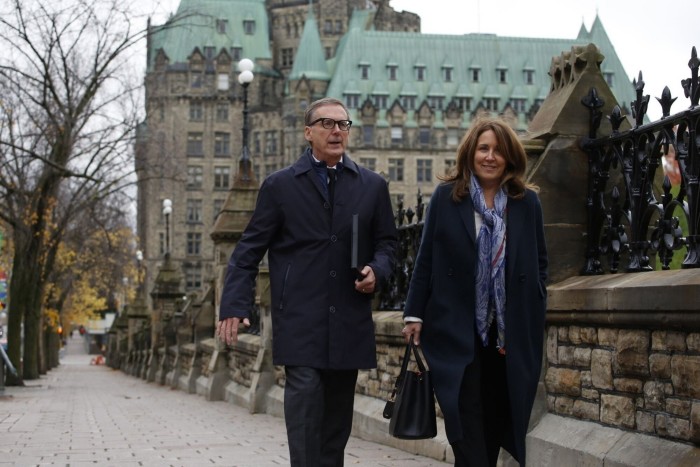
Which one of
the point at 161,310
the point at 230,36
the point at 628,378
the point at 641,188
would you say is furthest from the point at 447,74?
the point at 628,378

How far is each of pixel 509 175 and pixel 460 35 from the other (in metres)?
107

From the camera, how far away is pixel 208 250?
366 feet

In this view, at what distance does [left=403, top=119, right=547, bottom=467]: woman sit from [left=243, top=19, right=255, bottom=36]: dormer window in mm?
110502

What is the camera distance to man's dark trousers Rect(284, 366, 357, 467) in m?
5.86

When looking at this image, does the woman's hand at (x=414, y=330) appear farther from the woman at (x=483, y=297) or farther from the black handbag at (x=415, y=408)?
the black handbag at (x=415, y=408)

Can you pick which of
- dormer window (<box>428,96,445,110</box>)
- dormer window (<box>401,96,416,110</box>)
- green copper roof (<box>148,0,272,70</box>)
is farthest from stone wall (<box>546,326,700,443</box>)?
green copper roof (<box>148,0,272,70</box>)

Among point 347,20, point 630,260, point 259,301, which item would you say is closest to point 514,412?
point 630,260

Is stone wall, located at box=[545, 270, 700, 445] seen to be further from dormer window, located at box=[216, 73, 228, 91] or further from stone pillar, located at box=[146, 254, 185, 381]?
dormer window, located at box=[216, 73, 228, 91]

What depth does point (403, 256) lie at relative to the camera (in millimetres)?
11578

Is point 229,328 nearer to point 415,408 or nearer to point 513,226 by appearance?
point 415,408

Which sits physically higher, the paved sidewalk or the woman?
the woman

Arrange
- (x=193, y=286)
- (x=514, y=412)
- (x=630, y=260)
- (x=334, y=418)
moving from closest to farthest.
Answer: (x=514, y=412)
(x=334, y=418)
(x=630, y=260)
(x=193, y=286)

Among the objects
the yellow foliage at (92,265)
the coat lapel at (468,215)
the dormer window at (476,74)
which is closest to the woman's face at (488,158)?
the coat lapel at (468,215)

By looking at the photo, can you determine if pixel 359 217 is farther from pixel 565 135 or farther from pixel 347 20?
pixel 347 20
